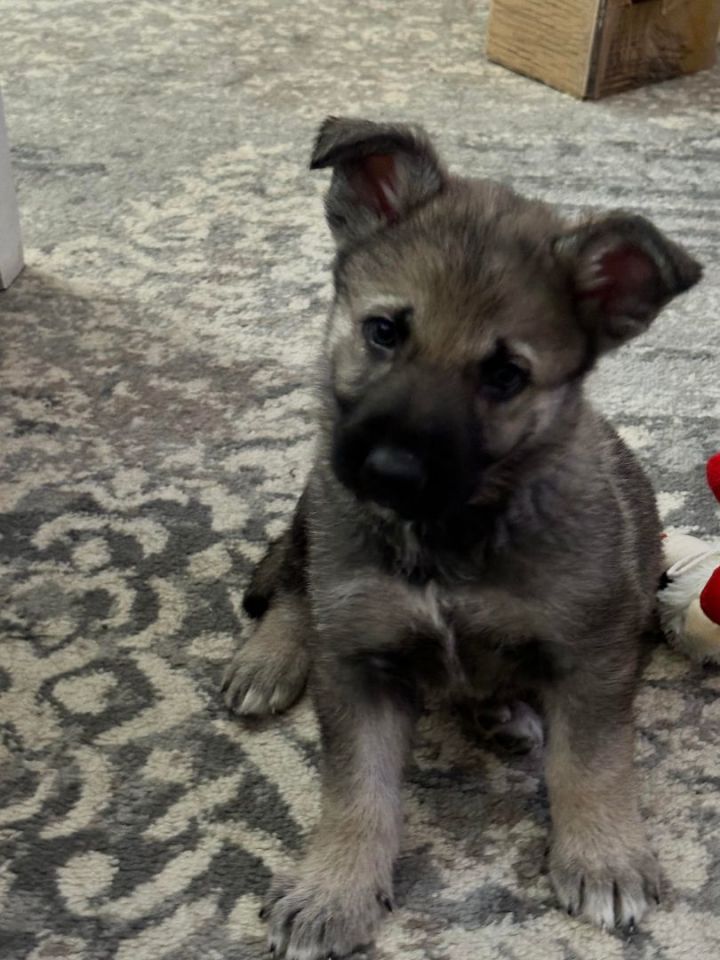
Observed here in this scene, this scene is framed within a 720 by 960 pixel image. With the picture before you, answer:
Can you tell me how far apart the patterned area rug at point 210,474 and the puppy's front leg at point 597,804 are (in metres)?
0.04

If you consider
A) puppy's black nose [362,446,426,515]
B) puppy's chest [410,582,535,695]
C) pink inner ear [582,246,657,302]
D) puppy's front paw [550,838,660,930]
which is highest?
pink inner ear [582,246,657,302]

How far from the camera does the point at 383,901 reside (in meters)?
1.68

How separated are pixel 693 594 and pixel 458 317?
0.83 metres

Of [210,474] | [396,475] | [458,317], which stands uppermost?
[458,317]

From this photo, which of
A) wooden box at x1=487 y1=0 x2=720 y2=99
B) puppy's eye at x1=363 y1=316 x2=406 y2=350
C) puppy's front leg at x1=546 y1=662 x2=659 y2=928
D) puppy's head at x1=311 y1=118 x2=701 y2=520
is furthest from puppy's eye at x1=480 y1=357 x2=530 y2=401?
wooden box at x1=487 y1=0 x2=720 y2=99

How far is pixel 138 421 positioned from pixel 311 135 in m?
1.92

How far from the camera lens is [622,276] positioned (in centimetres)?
161

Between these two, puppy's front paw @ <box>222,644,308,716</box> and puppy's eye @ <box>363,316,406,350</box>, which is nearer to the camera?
puppy's eye @ <box>363,316,406,350</box>

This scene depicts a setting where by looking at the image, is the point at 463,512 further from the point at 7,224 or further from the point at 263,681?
the point at 7,224

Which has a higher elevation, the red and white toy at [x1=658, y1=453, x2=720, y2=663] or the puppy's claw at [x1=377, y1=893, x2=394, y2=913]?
the red and white toy at [x1=658, y1=453, x2=720, y2=663]

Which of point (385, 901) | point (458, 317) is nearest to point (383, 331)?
point (458, 317)

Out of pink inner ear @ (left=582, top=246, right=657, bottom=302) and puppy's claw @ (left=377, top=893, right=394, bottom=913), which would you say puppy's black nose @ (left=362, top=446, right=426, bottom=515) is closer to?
pink inner ear @ (left=582, top=246, right=657, bottom=302)

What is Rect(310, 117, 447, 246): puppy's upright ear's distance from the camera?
5.35 ft

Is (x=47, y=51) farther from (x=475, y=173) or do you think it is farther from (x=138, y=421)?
(x=138, y=421)
